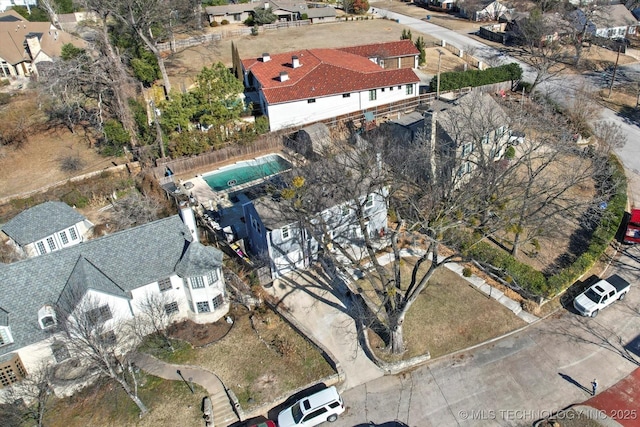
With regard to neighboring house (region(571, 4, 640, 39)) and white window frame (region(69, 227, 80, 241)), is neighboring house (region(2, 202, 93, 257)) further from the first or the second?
neighboring house (region(571, 4, 640, 39))

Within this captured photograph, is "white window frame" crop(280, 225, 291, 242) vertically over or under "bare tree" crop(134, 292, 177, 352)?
over

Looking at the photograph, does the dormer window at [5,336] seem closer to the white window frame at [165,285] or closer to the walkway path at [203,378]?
the walkway path at [203,378]

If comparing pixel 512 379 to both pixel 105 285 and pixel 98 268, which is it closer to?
pixel 105 285

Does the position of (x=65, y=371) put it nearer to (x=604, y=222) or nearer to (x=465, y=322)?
(x=465, y=322)

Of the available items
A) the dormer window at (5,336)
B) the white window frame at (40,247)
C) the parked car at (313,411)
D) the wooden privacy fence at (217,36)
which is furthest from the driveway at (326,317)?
the wooden privacy fence at (217,36)

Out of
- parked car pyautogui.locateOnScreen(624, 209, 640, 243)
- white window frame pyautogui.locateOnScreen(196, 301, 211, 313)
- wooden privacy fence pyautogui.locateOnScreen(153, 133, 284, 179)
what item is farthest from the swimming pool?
parked car pyautogui.locateOnScreen(624, 209, 640, 243)

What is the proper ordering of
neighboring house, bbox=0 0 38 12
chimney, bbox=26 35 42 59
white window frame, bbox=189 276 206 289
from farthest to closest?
neighboring house, bbox=0 0 38 12 → chimney, bbox=26 35 42 59 → white window frame, bbox=189 276 206 289

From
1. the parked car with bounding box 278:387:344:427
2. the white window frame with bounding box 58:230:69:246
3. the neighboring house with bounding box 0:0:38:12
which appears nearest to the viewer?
the parked car with bounding box 278:387:344:427
